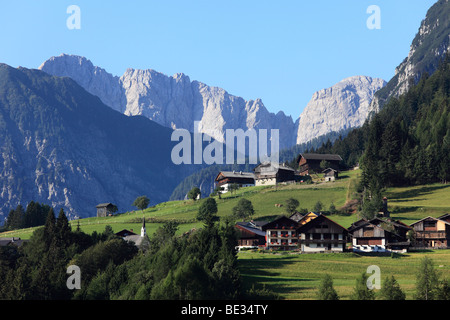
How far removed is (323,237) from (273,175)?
76.5m

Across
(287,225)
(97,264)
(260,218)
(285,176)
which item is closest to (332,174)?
(285,176)

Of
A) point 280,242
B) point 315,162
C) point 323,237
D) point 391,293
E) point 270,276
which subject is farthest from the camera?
point 315,162

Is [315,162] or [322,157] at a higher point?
[322,157]

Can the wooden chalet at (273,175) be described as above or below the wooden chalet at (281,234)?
above

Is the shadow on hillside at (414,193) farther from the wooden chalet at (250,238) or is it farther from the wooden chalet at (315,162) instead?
the wooden chalet at (315,162)

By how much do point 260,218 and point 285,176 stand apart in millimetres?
50200

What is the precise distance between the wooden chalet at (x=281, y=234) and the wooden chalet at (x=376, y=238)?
987 centimetres

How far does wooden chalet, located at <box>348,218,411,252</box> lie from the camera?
101125 mm

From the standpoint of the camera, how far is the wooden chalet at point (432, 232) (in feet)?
350

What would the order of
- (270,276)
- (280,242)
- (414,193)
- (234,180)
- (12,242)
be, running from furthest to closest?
(234,180), (414,193), (12,242), (280,242), (270,276)

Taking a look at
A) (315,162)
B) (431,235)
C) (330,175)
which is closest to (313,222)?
(431,235)

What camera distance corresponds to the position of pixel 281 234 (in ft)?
351

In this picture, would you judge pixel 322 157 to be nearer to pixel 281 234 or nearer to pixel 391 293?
pixel 281 234

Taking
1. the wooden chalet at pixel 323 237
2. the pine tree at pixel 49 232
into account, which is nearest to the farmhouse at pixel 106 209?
the pine tree at pixel 49 232
